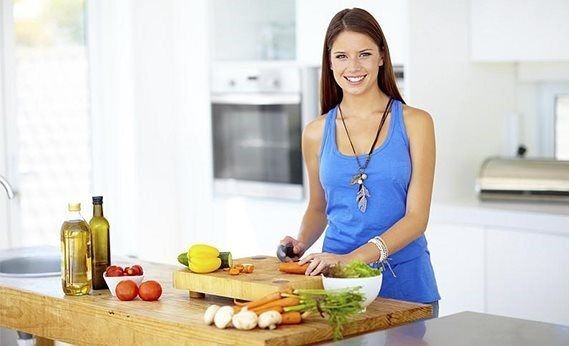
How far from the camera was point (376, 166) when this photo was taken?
3107 mm

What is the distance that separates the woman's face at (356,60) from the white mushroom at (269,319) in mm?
869

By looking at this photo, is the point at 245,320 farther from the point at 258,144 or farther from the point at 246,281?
the point at 258,144

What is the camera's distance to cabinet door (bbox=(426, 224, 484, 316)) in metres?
4.51

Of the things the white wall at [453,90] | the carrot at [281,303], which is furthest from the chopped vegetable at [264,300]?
the white wall at [453,90]

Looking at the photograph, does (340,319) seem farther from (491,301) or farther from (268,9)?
(268,9)

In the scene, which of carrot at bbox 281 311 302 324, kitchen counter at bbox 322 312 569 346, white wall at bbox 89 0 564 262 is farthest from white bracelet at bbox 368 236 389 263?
white wall at bbox 89 0 564 262

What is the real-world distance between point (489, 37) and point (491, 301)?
3.74ft

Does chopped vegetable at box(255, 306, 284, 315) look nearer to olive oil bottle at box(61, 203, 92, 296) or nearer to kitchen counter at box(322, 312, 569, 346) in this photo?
kitchen counter at box(322, 312, 569, 346)

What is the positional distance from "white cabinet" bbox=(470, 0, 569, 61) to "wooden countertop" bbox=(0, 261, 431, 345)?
77.8 inches

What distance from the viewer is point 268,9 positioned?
5344mm

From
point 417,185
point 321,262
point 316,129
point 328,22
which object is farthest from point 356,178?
point 328,22

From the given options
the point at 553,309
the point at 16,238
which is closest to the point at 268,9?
the point at 16,238

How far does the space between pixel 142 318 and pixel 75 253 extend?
41 cm

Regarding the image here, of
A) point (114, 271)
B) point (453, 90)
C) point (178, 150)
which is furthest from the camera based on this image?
point (178, 150)
